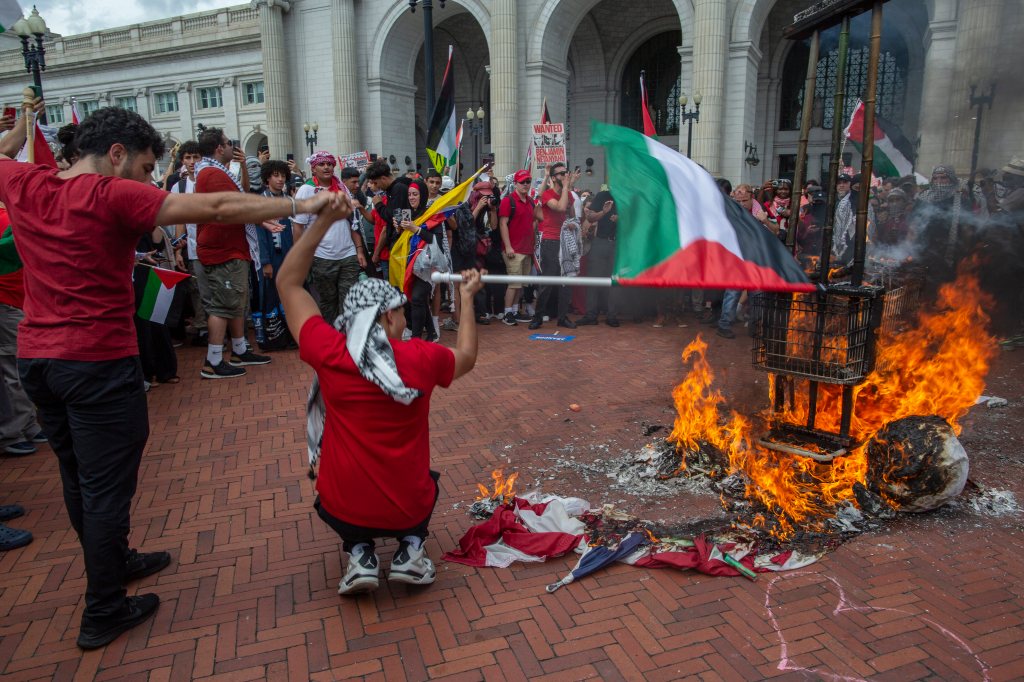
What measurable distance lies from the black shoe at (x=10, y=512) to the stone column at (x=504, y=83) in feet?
63.3

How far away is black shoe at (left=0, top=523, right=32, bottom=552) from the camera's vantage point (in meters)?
3.77

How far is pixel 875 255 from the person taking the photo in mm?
8023

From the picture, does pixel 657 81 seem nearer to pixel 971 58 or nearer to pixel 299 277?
pixel 971 58

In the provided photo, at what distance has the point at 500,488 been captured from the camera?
14.6 feet

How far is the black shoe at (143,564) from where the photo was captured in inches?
136

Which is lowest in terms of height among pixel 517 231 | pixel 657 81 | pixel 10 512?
pixel 10 512

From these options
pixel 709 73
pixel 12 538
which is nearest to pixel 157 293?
pixel 12 538

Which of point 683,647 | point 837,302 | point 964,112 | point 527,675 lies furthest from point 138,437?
point 964,112

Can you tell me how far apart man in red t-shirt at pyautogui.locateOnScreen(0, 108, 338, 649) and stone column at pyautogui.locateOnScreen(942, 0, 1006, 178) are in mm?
9168

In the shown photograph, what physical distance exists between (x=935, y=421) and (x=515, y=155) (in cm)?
1982

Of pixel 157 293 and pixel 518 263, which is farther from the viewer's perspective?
pixel 518 263

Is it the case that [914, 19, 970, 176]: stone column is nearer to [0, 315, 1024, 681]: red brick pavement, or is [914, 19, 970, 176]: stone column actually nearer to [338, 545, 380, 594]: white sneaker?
[0, 315, 1024, 681]: red brick pavement

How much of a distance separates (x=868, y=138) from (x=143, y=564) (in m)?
4.63

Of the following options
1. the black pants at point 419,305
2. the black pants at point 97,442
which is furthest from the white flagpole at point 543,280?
the black pants at point 419,305
